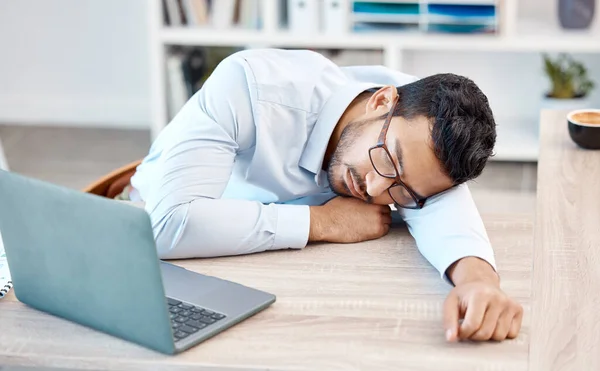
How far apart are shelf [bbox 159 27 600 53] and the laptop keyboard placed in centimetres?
252

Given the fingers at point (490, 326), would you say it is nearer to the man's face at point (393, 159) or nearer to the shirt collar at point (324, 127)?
the man's face at point (393, 159)


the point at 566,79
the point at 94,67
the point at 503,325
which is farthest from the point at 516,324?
the point at 94,67

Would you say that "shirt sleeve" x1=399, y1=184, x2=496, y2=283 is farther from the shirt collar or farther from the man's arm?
the shirt collar

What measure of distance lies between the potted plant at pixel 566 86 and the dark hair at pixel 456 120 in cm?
227

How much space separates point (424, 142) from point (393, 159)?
61mm

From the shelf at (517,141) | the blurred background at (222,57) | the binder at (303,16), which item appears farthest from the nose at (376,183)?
the binder at (303,16)

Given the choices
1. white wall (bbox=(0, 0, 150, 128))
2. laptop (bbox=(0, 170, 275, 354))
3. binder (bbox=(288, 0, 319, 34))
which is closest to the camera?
laptop (bbox=(0, 170, 275, 354))

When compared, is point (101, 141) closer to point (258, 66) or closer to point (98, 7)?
point (98, 7)

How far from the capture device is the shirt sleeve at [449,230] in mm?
1521

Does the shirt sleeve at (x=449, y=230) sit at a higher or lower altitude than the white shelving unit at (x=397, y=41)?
higher

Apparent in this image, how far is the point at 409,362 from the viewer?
3.96 feet

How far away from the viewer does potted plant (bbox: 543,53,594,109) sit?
3801 millimetres

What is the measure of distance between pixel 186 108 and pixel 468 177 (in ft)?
1.88

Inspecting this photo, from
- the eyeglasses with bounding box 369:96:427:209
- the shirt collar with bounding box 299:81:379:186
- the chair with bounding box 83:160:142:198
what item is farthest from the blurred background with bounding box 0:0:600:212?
the eyeglasses with bounding box 369:96:427:209
